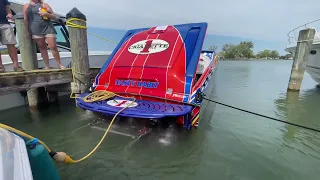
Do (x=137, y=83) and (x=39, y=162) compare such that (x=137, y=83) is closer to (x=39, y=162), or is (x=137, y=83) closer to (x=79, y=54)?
(x=79, y=54)

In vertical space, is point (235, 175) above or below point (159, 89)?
below

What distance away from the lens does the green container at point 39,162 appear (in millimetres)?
1287

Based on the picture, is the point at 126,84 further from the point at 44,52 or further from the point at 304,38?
the point at 304,38

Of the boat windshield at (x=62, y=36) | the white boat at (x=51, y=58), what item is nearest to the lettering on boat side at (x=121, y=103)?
the white boat at (x=51, y=58)

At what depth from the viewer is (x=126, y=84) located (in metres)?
3.99

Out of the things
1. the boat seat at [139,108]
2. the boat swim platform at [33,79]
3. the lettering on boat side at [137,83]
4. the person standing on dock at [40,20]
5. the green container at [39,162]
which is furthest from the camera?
the person standing on dock at [40,20]

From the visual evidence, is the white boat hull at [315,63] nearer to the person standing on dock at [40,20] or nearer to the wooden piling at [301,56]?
the wooden piling at [301,56]

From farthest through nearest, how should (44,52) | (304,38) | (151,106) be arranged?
1. (304,38)
2. (44,52)
3. (151,106)

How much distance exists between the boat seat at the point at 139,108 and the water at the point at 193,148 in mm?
575

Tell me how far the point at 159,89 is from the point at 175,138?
0.95 metres

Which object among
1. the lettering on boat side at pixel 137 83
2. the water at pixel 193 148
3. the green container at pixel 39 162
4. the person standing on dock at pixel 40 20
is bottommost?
the water at pixel 193 148

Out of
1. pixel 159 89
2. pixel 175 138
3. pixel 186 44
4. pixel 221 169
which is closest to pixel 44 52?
pixel 159 89

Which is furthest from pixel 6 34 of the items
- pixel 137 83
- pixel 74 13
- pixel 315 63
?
pixel 315 63

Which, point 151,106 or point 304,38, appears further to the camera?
point 304,38
